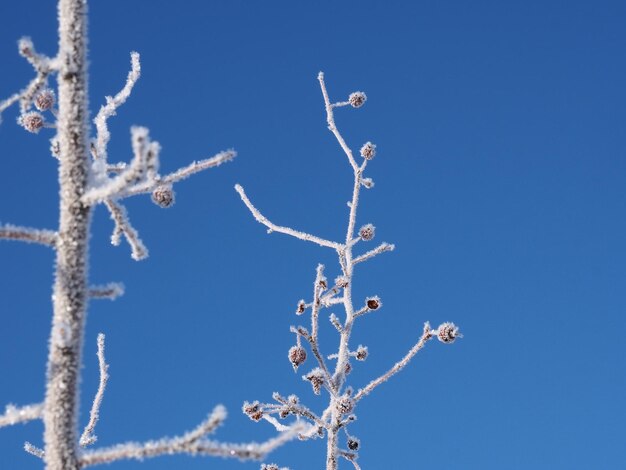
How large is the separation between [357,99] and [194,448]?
21.5 ft

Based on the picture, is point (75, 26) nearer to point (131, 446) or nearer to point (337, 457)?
point (131, 446)

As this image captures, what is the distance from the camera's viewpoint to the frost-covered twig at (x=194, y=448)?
257 centimetres

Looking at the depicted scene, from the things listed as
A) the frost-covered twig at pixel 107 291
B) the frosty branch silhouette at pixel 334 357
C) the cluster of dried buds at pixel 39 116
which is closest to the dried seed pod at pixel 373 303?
the frosty branch silhouette at pixel 334 357

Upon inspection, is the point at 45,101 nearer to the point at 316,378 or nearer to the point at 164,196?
the point at 164,196

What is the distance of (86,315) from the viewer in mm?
2791

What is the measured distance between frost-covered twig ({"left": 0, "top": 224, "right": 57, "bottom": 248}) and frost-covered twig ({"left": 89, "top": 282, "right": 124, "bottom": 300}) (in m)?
0.25

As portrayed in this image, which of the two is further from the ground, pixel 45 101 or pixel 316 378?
pixel 45 101

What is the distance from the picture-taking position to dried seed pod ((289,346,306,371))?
6918 mm

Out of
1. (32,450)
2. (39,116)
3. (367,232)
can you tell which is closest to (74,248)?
(39,116)

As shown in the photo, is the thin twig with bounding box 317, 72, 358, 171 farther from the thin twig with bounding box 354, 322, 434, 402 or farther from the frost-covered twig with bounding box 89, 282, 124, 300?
the frost-covered twig with bounding box 89, 282, 124, 300

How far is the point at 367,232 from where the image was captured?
826cm

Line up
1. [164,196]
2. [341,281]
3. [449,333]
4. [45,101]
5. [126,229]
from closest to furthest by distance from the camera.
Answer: [126,229], [164,196], [45,101], [449,333], [341,281]

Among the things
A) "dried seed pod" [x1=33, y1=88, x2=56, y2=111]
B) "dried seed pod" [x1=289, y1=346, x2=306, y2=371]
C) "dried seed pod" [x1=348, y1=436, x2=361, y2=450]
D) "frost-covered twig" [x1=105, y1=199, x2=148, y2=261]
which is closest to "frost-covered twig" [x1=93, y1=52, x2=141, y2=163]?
"dried seed pod" [x1=33, y1=88, x2=56, y2=111]

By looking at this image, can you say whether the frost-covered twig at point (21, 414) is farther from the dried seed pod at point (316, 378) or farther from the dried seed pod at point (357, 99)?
the dried seed pod at point (357, 99)
